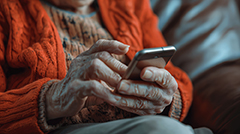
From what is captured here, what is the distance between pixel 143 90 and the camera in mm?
484

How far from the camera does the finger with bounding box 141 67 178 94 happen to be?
0.45 m

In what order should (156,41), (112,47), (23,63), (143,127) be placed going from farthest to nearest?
(156,41), (23,63), (112,47), (143,127)

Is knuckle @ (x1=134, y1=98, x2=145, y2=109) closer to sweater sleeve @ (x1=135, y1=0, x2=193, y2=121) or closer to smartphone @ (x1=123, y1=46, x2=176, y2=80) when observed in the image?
smartphone @ (x1=123, y1=46, x2=176, y2=80)

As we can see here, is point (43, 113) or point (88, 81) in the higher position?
point (88, 81)

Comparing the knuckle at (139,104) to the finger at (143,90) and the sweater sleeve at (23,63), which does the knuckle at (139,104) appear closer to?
the finger at (143,90)

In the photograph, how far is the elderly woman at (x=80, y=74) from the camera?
0.47m

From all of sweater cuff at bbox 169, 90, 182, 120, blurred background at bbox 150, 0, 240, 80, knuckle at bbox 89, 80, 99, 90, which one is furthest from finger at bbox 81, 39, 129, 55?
blurred background at bbox 150, 0, 240, 80

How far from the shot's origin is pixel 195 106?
32.2 inches

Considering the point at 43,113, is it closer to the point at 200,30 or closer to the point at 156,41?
the point at 156,41

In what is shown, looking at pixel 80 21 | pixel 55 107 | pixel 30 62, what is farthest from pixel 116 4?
pixel 55 107

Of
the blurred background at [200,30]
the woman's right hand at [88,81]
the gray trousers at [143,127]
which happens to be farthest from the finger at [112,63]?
the blurred background at [200,30]

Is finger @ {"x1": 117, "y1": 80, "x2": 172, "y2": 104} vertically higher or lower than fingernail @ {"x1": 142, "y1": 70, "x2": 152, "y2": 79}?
lower

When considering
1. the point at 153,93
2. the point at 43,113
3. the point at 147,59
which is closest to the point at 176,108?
the point at 153,93

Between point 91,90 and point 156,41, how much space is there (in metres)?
0.58
